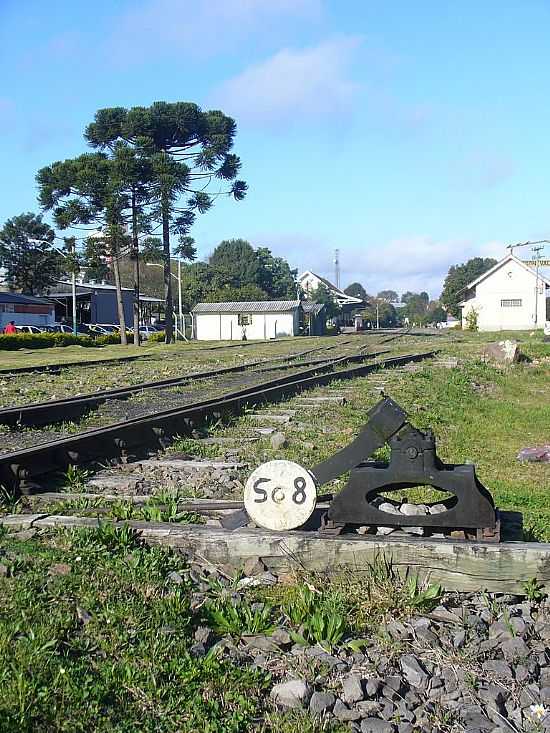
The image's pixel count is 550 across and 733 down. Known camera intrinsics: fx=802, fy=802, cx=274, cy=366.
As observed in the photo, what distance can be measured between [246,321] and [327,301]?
2747 cm

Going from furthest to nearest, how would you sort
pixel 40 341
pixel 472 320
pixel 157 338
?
pixel 472 320 < pixel 157 338 < pixel 40 341

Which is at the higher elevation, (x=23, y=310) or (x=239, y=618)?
(x=23, y=310)

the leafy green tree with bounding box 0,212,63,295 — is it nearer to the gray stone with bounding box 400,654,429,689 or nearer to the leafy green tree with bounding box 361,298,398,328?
the leafy green tree with bounding box 361,298,398,328

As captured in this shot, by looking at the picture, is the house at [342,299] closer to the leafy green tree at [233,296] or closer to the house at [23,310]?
the leafy green tree at [233,296]

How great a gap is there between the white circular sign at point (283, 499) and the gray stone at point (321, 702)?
1155 mm

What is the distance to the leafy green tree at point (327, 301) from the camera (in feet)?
288

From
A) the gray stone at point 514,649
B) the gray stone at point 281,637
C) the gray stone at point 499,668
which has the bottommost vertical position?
the gray stone at point 499,668

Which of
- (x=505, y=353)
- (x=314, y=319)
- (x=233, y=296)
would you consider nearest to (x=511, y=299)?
(x=314, y=319)

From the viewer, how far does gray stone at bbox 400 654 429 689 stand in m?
2.84

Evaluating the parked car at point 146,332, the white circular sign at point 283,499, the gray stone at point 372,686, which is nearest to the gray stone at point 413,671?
the gray stone at point 372,686

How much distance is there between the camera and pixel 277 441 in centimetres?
740

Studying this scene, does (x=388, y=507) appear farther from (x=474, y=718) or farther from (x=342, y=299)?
(x=342, y=299)

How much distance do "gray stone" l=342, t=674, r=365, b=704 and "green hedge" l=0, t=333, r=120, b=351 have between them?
3516 centimetres

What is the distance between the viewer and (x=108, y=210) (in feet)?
148
